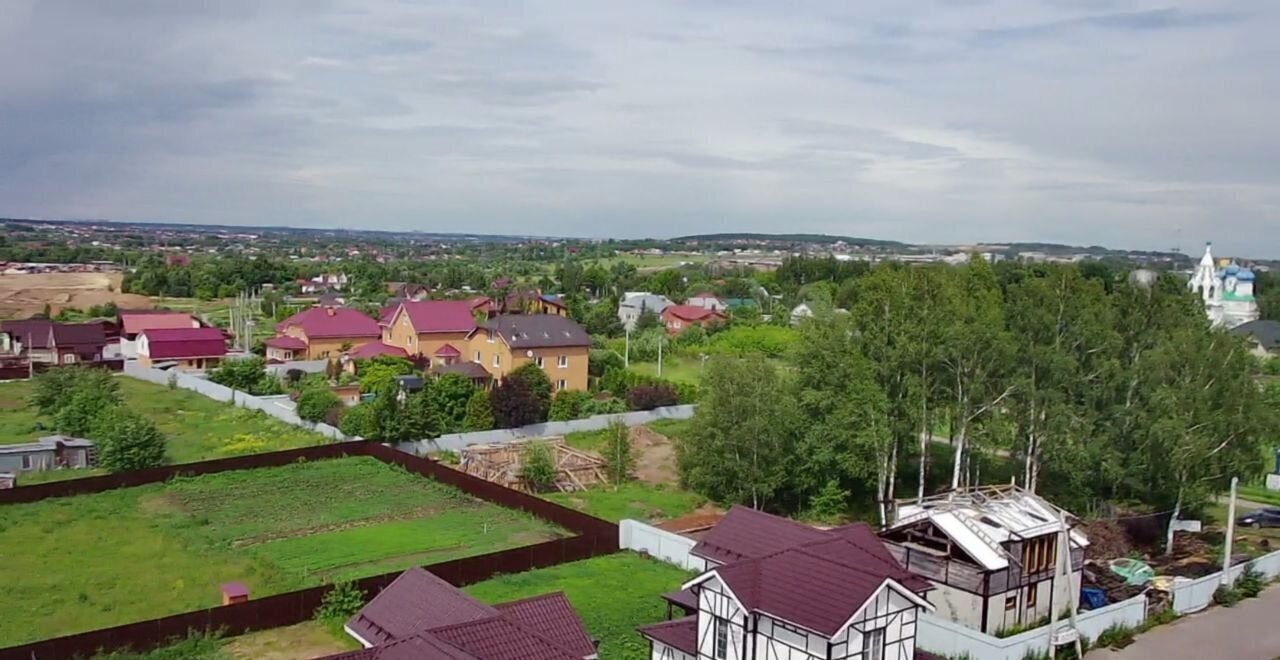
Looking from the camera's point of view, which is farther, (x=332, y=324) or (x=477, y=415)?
(x=332, y=324)

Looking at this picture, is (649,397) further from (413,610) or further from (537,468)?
(413,610)

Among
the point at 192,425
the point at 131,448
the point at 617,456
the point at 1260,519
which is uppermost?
the point at 131,448

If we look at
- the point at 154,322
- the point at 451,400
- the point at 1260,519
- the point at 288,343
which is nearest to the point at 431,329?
the point at 288,343

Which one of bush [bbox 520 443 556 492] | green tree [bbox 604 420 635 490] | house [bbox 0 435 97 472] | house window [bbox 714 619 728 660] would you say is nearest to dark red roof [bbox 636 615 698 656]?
house window [bbox 714 619 728 660]

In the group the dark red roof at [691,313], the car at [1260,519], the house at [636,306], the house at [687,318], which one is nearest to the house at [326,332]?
the house at [636,306]

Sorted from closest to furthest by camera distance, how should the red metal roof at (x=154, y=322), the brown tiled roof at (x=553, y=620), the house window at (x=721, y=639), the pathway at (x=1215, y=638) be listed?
the brown tiled roof at (x=553, y=620), the house window at (x=721, y=639), the pathway at (x=1215, y=638), the red metal roof at (x=154, y=322)

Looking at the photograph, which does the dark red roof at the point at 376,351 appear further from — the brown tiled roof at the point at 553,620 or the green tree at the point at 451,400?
the brown tiled roof at the point at 553,620

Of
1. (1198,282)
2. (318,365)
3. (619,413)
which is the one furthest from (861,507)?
(1198,282)

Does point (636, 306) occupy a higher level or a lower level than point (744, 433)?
lower
